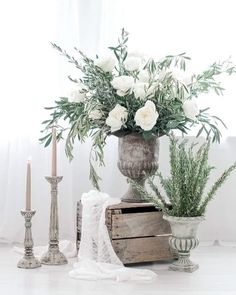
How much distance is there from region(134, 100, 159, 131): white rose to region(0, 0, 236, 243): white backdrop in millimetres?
573

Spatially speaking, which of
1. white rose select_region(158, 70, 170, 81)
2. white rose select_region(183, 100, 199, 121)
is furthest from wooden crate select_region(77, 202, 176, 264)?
white rose select_region(158, 70, 170, 81)

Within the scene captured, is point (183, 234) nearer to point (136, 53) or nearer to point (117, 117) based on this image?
point (117, 117)

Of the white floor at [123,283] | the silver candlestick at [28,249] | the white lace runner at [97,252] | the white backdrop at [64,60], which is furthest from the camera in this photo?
the white backdrop at [64,60]

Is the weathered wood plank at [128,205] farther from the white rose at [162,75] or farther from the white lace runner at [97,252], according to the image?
the white rose at [162,75]

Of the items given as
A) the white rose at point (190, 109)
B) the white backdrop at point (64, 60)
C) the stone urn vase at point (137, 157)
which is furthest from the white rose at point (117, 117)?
the white backdrop at point (64, 60)

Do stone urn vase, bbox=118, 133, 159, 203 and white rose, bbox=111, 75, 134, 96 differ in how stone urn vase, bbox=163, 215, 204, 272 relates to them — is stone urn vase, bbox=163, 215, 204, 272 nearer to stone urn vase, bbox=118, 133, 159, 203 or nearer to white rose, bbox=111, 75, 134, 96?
stone urn vase, bbox=118, 133, 159, 203

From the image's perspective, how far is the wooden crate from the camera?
2.05 m

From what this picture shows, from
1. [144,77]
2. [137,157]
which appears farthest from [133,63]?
[137,157]

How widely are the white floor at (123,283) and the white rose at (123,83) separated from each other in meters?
0.66

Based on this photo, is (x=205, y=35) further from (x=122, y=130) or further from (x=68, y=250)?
(x=68, y=250)

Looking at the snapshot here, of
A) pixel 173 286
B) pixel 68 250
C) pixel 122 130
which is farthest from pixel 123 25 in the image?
pixel 173 286

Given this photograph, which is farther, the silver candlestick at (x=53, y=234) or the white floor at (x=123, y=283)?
the silver candlestick at (x=53, y=234)

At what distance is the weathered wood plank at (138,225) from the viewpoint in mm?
2051

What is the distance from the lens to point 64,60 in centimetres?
249
